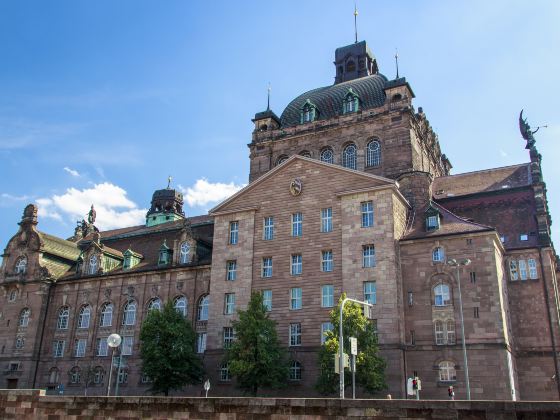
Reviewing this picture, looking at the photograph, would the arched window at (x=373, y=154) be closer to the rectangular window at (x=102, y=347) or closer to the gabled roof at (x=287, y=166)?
the gabled roof at (x=287, y=166)

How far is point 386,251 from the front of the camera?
41.8m

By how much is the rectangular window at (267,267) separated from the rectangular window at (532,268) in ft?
63.9

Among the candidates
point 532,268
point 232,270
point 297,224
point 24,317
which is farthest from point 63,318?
point 532,268

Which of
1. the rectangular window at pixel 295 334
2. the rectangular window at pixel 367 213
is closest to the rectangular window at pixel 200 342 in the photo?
the rectangular window at pixel 295 334

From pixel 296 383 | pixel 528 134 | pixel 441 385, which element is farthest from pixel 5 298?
pixel 528 134

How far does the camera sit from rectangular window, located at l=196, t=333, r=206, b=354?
160ft

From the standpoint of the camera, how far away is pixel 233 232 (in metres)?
49.1

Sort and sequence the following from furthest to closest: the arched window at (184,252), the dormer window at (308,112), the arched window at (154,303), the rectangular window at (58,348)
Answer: the dormer window at (308,112) → the rectangular window at (58,348) → the arched window at (184,252) → the arched window at (154,303)

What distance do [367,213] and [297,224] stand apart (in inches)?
226

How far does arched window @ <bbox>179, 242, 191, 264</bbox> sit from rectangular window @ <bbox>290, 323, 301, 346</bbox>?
45.9 feet

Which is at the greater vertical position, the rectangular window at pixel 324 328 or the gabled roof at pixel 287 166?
the gabled roof at pixel 287 166

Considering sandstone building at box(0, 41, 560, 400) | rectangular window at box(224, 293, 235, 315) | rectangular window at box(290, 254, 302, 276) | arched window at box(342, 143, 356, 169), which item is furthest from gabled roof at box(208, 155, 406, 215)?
arched window at box(342, 143, 356, 169)

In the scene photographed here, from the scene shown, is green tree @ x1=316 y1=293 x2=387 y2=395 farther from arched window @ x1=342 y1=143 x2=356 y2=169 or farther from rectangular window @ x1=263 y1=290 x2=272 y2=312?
arched window @ x1=342 y1=143 x2=356 y2=169

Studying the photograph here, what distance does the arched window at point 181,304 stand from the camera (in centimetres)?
5100
